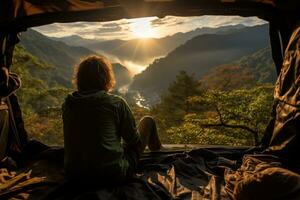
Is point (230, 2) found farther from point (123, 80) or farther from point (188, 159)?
point (123, 80)

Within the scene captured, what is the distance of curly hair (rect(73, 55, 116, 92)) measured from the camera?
3.23m

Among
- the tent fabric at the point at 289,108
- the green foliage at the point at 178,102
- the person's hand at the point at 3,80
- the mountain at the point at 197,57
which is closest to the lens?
the tent fabric at the point at 289,108

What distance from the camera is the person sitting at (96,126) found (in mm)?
3102

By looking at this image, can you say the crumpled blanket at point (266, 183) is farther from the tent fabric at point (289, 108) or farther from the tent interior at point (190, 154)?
the tent fabric at point (289, 108)

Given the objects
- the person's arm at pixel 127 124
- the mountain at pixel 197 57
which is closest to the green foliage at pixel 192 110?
the person's arm at pixel 127 124

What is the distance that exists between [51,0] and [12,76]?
1.07 m

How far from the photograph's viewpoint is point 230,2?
15.2 ft

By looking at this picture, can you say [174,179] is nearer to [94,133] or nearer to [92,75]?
[94,133]

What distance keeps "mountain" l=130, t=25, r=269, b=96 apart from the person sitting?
74.7 meters

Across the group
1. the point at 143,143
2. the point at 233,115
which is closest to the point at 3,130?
the point at 143,143

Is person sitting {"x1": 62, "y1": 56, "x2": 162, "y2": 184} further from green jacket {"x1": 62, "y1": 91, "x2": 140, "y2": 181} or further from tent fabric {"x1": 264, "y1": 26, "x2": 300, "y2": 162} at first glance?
tent fabric {"x1": 264, "y1": 26, "x2": 300, "y2": 162}

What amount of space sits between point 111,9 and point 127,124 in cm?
202

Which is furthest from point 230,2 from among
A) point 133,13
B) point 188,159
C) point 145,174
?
point 145,174

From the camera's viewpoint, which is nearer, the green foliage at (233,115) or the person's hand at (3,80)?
the person's hand at (3,80)
